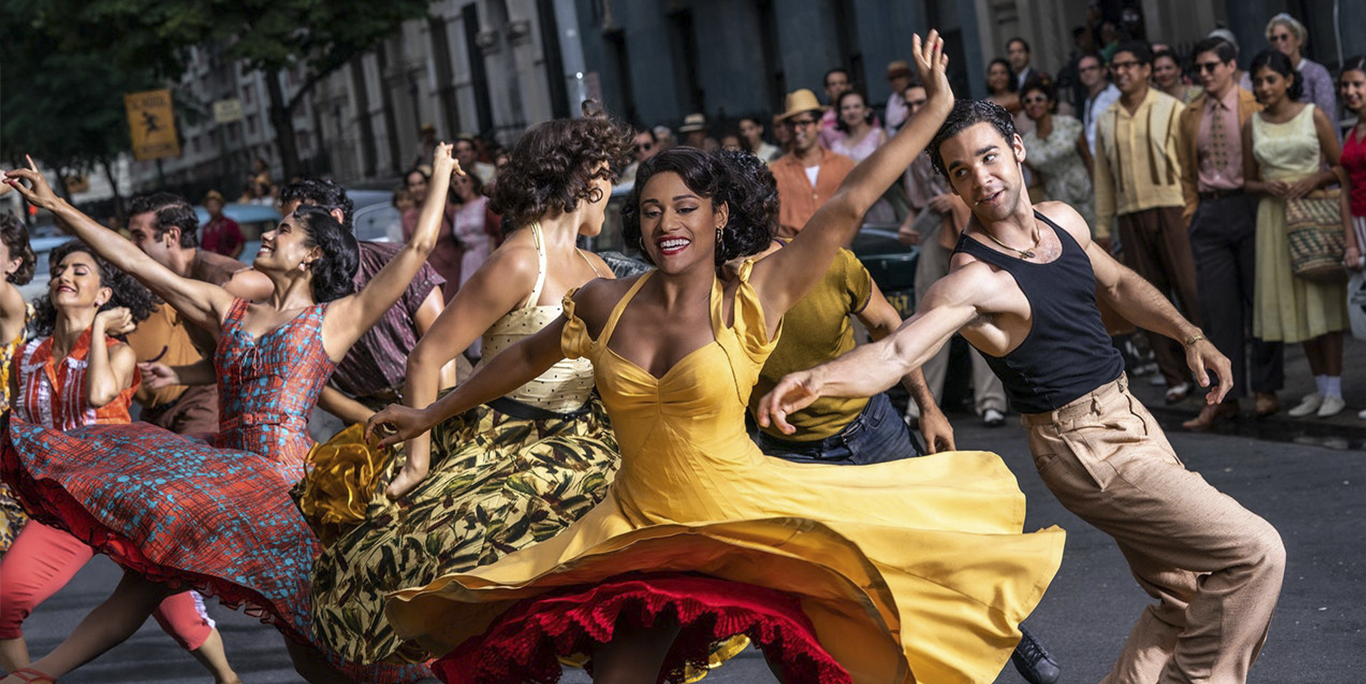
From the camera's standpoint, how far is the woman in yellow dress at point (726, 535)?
4.20 meters

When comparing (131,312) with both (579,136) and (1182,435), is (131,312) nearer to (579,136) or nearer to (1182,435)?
(579,136)

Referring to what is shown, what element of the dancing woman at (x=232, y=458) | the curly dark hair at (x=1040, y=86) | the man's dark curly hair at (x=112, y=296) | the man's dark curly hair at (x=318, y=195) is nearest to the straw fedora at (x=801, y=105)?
the curly dark hair at (x=1040, y=86)

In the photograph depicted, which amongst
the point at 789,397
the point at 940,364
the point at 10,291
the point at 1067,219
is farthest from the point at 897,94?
the point at 789,397

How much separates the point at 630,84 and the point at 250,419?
30200 millimetres

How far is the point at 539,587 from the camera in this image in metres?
4.31

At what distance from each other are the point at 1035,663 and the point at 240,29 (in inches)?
1265

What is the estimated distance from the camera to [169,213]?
28.1 feet

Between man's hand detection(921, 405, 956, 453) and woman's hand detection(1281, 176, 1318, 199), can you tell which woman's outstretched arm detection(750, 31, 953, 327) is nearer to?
man's hand detection(921, 405, 956, 453)

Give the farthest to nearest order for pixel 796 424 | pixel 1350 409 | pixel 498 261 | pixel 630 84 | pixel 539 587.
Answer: pixel 630 84 → pixel 1350 409 → pixel 796 424 → pixel 498 261 → pixel 539 587

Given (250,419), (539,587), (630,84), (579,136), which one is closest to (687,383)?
(539,587)

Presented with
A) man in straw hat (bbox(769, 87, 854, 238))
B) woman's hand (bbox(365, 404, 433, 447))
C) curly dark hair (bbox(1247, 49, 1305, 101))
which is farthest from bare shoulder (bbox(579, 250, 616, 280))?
man in straw hat (bbox(769, 87, 854, 238))

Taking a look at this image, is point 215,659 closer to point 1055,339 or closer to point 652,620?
point 652,620

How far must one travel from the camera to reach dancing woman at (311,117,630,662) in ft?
16.8

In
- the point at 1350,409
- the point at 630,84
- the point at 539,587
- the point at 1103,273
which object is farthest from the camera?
the point at 630,84
